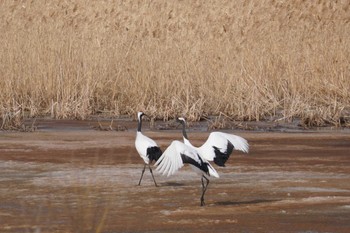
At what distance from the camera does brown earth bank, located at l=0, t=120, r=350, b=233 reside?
8539 millimetres

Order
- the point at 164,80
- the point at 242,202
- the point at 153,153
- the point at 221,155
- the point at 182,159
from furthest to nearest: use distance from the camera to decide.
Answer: the point at 164,80
the point at 153,153
the point at 242,202
the point at 221,155
the point at 182,159

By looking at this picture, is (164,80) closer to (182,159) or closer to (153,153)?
(153,153)

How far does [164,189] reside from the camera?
10500 mm

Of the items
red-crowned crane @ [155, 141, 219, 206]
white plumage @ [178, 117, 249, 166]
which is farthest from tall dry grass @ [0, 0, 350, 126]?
red-crowned crane @ [155, 141, 219, 206]

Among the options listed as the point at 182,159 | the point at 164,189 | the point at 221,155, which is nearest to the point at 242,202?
the point at 221,155

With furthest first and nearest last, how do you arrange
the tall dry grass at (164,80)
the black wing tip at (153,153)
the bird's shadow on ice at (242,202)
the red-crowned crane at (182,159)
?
the tall dry grass at (164,80) → the black wing tip at (153,153) → the bird's shadow on ice at (242,202) → the red-crowned crane at (182,159)

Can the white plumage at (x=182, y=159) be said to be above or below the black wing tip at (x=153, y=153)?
above

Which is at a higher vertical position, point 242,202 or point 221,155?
point 221,155

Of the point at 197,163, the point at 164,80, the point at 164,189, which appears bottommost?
the point at 164,189

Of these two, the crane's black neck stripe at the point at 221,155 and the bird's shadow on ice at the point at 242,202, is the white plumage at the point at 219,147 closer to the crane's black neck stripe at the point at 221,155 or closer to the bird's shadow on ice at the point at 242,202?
the crane's black neck stripe at the point at 221,155

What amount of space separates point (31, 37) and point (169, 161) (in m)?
12.4

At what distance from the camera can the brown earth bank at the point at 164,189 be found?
854cm

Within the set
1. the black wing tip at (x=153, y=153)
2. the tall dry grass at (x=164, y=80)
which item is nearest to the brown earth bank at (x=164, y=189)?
the black wing tip at (x=153, y=153)

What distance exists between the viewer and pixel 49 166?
12320 millimetres
